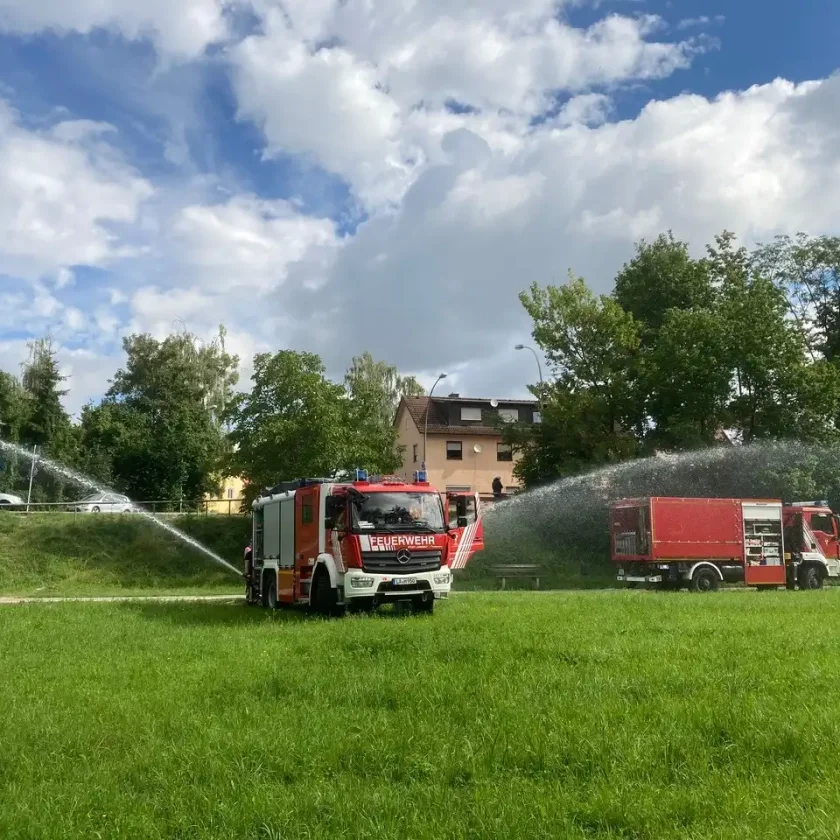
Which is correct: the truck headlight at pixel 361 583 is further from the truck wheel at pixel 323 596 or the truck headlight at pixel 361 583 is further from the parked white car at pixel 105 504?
the parked white car at pixel 105 504

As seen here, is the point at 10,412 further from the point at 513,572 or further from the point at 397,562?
the point at 397,562

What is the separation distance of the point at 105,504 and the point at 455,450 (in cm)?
2304

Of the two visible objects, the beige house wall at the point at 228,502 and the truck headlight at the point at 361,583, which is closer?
the truck headlight at the point at 361,583

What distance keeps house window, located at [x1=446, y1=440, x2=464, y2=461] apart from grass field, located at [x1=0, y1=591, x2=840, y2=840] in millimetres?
47794

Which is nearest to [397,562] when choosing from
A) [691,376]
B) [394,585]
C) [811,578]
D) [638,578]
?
[394,585]

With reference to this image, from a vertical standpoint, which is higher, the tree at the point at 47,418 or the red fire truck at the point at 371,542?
the tree at the point at 47,418

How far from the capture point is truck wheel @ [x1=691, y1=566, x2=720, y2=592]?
2730 cm

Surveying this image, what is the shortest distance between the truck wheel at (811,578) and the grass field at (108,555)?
1914cm

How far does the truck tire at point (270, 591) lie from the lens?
798 inches

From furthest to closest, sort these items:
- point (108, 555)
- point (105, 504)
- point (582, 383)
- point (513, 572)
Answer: point (105, 504), point (582, 383), point (108, 555), point (513, 572)

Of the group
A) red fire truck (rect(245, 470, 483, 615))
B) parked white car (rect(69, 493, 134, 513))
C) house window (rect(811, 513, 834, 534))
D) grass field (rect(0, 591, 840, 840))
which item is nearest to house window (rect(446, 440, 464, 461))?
parked white car (rect(69, 493, 134, 513))

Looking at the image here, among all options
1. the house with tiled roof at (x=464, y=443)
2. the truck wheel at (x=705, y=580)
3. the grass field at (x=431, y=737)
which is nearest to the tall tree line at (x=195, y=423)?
the house with tiled roof at (x=464, y=443)

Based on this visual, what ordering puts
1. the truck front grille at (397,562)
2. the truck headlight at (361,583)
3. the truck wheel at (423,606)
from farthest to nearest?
the truck wheel at (423,606) → the truck front grille at (397,562) → the truck headlight at (361,583)

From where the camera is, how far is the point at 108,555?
113 ft
